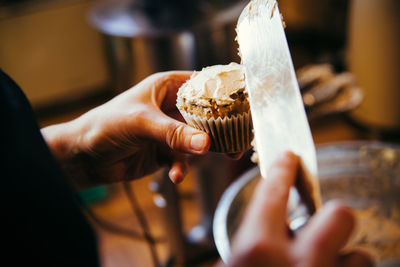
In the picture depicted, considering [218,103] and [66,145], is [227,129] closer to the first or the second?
[218,103]

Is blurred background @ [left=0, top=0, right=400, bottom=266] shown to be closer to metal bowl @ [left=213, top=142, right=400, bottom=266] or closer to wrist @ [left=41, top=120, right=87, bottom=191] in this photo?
wrist @ [left=41, top=120, right=87, bottom=191]

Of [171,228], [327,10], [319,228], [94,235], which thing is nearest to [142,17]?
[171,228]

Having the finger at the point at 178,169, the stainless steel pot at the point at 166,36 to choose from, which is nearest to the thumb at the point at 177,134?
the finger at the point at 178,169

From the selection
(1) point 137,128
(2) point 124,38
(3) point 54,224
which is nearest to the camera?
(3) point 54,224

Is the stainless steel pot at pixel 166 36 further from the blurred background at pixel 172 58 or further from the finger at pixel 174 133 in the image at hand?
the finger at pixel 174 133

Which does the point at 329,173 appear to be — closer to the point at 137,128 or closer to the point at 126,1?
the point at 137,128

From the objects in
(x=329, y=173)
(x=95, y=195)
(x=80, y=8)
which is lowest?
(x=95, y=195)

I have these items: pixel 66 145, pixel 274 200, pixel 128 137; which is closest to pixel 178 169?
pixel 128 137
